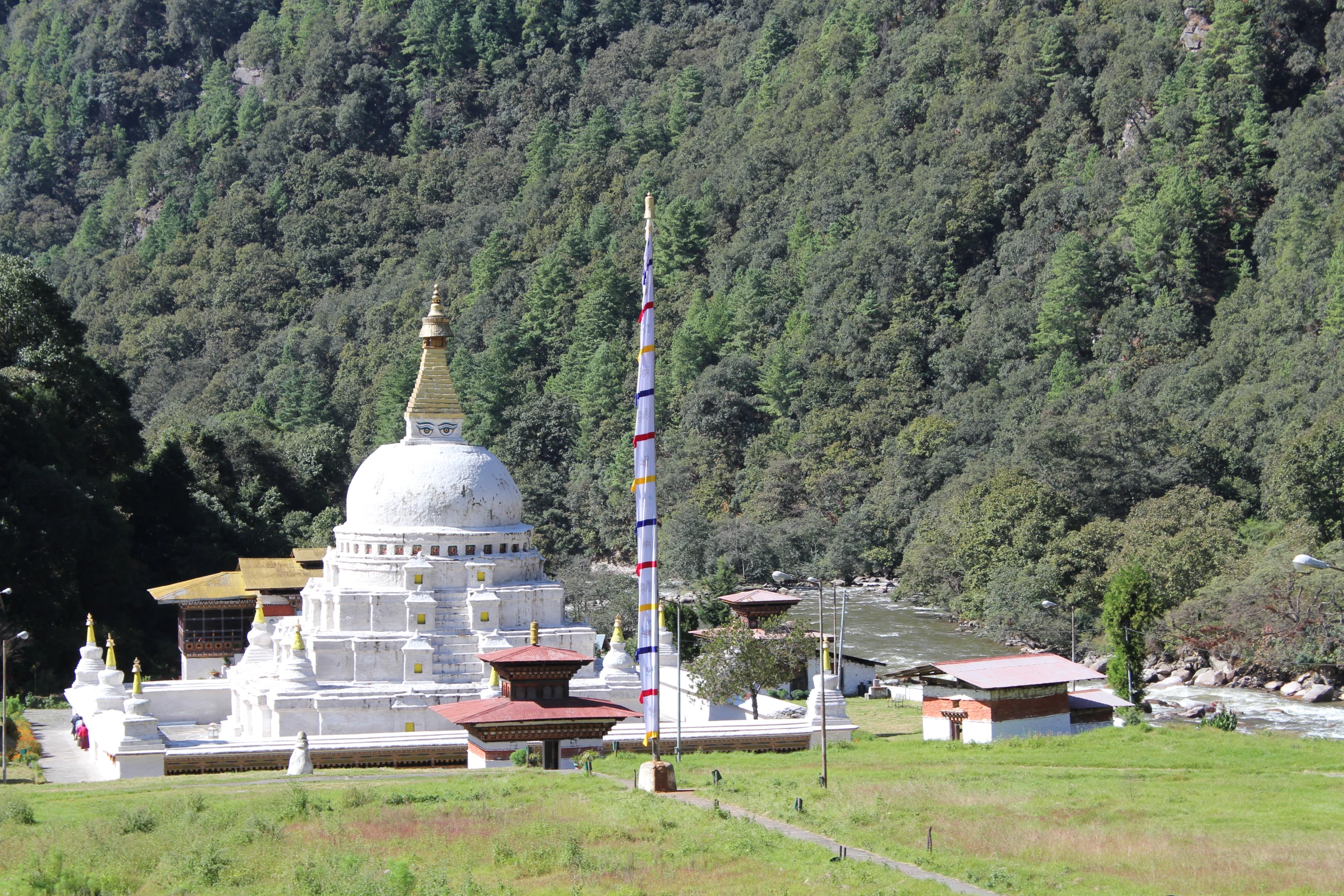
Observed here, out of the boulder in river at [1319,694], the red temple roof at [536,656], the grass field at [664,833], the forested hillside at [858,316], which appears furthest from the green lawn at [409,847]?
the boulder in river at [1319,694]

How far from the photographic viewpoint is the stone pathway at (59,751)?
1999 inches

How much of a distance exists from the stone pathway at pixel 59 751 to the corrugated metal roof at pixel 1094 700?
94.0 feet

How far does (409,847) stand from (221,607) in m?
34.6

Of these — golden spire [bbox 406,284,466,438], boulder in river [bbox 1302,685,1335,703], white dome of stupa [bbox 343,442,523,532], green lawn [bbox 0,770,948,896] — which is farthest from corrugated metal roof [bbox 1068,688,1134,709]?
golden spire [bbox 406,284,466,438]

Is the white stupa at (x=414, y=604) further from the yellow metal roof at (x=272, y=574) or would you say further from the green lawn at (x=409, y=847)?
Result: the green lawn at (x=409, y=847)

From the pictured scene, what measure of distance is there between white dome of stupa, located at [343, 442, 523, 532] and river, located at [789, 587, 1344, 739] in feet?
47.7

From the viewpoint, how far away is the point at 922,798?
41.9 metres

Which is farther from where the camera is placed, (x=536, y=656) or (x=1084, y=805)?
(x=536, y=656)

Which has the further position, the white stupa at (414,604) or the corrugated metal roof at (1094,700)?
the corrugated metal roof at (1094,700)

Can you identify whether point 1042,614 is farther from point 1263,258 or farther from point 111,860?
point 111,860

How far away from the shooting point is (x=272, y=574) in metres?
69.5

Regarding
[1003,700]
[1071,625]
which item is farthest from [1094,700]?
[1071,625]

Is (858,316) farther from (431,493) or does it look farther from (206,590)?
(431,493)

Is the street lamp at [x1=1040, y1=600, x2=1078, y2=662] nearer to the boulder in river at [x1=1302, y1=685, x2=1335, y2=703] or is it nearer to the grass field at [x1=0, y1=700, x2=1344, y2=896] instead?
the boulder in river at [x1=1302, y1=685, x2=1335, y2=703]
